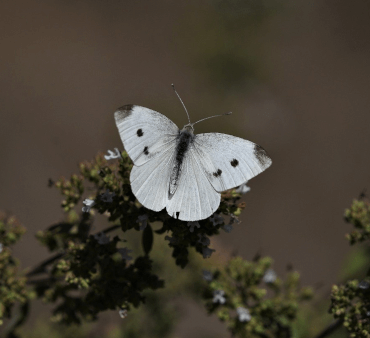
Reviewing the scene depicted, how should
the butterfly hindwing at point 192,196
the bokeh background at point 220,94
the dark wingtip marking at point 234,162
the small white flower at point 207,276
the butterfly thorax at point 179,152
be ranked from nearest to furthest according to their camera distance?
the butterfly hindwing at point 192,196, the dark wingtip marking at point 234,162, the butterfly thorax at point 179,152, the small white flower at point 207,276, the bokeh background at point 220,94

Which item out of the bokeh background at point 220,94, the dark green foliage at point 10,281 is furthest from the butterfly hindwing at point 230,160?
the bokeh background at point 220,94

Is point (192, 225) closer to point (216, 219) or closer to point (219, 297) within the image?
point (216, 219)

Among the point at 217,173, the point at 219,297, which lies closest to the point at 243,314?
the point at 219,297

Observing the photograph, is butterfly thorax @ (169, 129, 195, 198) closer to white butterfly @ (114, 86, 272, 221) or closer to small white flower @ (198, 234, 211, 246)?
white butterfly @ (114, 86, 272, 221)

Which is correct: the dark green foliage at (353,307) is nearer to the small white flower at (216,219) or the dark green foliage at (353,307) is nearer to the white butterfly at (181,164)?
the small white flower at (216,219)

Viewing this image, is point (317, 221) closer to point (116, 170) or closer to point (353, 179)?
point (353, 179)

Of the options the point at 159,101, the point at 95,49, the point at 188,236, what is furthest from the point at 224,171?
the point at 95,49
